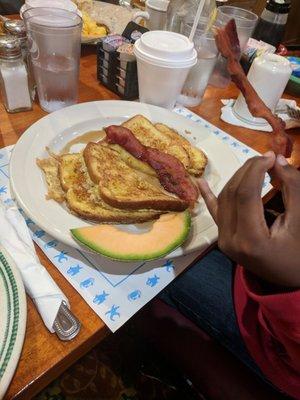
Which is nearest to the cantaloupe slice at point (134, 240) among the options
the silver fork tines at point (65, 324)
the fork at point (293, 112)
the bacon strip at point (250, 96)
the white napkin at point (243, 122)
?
the silver fork tines at point (65, 324)

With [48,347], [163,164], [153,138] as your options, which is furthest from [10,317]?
[153,138]

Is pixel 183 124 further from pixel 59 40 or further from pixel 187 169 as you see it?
pixel 59 40

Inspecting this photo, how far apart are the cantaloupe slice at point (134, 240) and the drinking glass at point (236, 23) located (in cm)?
110

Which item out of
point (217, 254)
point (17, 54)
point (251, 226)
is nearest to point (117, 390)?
point (217, 254)

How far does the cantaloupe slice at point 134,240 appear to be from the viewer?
67 cm

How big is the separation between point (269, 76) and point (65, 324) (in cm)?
116

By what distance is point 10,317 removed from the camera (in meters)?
0.54

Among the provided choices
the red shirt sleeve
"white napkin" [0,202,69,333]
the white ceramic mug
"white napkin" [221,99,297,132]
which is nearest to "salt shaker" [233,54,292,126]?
"white napkin" [221,99,297,132]

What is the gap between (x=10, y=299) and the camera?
0.55 meters

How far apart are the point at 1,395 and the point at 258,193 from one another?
1.68ft

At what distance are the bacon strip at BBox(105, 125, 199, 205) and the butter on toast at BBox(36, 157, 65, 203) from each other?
205 mm

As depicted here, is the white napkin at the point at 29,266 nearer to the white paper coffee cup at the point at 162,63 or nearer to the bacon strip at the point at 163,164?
the bacon strip at the point at 163,164

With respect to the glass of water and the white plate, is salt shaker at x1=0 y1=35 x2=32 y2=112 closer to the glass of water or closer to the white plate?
the white plate

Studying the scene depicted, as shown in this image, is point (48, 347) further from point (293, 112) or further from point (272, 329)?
point (293, 112)
